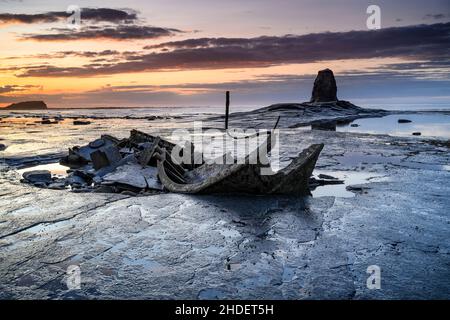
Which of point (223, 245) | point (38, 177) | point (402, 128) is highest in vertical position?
point (402, 128)

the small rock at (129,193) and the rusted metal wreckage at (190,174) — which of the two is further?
the small rock at (129,193)

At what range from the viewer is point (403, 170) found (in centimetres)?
1052

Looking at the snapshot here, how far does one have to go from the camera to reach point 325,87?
7762 centimetres

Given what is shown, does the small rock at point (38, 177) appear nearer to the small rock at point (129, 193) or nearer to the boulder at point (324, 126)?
the small rock at point (129, 193)

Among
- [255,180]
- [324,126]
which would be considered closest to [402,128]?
[324,126]

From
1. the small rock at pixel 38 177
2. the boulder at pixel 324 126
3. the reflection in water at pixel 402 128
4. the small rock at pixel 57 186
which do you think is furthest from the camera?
the boulder at pixel 324 126

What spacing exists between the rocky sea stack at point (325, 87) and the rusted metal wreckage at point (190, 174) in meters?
71.2

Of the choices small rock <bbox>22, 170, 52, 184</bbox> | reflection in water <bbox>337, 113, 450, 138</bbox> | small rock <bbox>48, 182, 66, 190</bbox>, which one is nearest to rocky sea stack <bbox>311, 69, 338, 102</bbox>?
reflection in water <bbox>337, 113, 450, 138</bbox>

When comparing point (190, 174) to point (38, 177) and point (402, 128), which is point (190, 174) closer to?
point (38, 177)

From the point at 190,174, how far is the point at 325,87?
243ft

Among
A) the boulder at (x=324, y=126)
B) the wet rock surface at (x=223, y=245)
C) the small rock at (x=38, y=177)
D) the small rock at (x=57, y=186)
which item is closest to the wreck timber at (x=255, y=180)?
the wet rock surface at (x=223, y=245)

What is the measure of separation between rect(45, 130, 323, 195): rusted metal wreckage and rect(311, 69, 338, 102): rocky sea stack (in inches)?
2803

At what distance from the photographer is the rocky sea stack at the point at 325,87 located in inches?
3036
